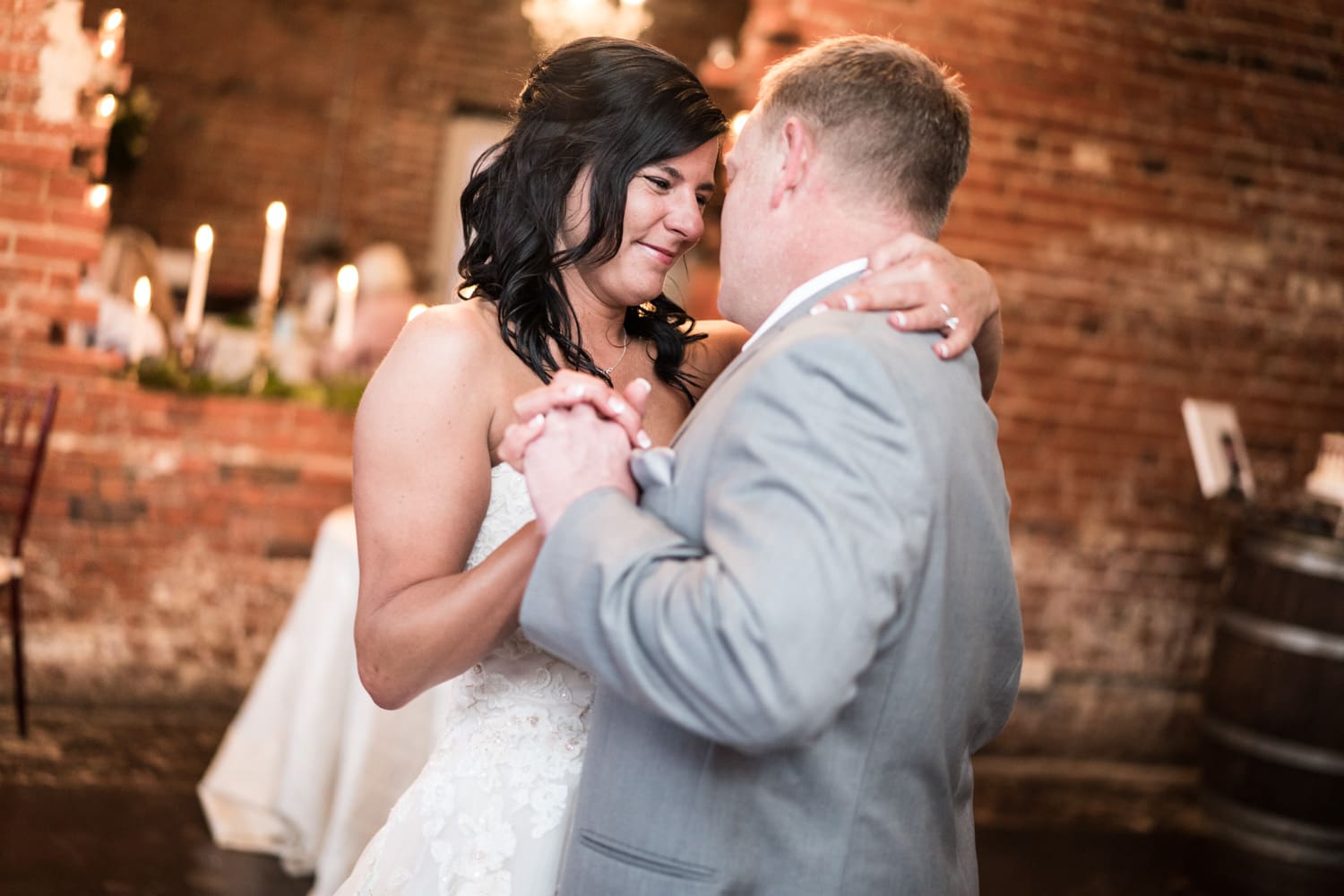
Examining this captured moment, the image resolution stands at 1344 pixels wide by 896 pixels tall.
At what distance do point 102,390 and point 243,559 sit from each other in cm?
75

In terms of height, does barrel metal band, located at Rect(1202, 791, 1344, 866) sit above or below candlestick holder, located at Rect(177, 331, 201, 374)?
below

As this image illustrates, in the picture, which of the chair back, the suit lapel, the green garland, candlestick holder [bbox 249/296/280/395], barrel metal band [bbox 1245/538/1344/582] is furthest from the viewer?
candlestick holder [bbox 249/296/280/395]

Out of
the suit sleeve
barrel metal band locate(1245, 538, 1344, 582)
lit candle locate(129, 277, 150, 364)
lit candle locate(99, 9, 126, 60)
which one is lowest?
barrel metal band locate(1245, 538, 1344, 582)

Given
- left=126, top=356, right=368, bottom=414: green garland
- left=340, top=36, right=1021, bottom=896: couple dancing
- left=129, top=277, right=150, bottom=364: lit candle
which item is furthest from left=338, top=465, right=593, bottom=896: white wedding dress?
left=129, top=277, right=150, bottom=364: lit candle

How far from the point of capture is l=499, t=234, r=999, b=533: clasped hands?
4.08 ft

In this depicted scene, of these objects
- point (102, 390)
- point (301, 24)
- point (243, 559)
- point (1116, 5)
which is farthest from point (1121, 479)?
point (301, 24)

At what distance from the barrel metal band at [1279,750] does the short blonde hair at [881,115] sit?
11.4 ft

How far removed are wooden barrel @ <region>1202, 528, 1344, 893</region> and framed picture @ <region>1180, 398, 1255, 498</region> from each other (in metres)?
0.21

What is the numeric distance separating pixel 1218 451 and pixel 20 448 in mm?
3962

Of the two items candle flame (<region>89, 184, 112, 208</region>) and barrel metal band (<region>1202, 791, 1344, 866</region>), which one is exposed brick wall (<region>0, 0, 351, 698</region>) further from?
barrel metal band (<region>1202, 791, 1344, 866</region>)

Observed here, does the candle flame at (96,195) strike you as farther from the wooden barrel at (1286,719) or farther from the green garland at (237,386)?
the wooden barrel at (1286,719)

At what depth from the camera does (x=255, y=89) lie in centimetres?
902

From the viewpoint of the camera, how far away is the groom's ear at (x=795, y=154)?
4.37ft

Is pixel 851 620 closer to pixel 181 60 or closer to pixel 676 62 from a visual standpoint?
pixel 676 62
